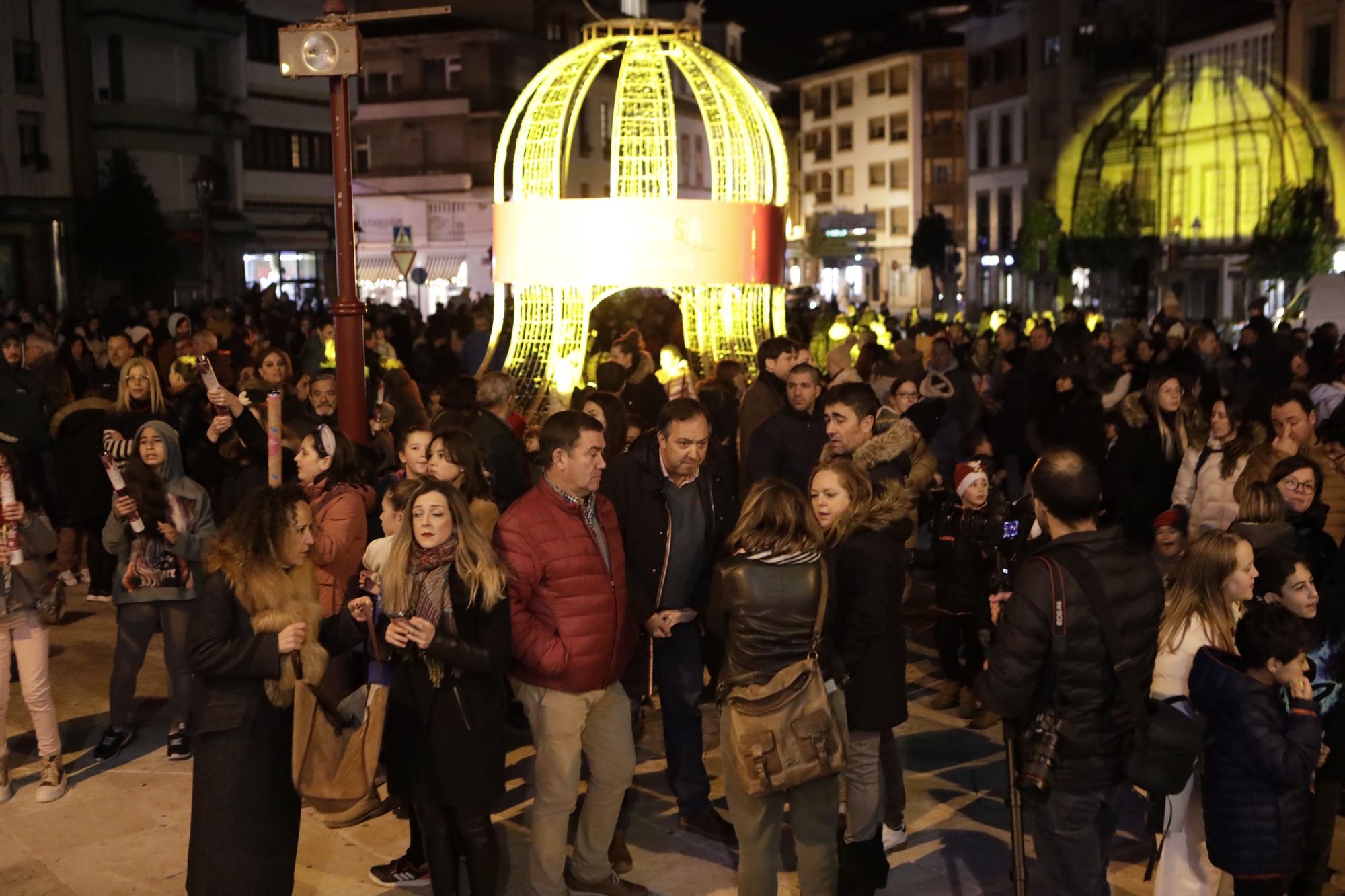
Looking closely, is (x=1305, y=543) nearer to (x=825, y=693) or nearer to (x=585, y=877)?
(x=825, y=693)

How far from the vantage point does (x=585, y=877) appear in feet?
17.5

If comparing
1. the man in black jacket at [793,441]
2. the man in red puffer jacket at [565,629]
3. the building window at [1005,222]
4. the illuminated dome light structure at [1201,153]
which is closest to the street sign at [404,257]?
the man in black jacket at [793,441]

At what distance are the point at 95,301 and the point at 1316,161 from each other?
2817cm

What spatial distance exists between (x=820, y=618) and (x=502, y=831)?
2.20m

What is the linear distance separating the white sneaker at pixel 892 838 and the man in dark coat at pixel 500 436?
2697mm

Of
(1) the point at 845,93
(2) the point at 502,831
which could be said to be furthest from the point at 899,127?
(2) the point at 502,831

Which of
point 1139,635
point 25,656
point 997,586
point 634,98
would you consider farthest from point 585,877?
point 634,98

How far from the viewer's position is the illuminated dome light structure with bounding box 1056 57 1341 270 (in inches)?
1335

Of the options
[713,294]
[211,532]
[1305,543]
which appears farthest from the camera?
[713,294]

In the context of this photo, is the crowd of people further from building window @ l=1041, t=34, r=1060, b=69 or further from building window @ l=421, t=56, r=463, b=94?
building window @ l=1041, t=34, r=1060, b=69

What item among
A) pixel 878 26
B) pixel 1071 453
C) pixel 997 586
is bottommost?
pixel 997 586

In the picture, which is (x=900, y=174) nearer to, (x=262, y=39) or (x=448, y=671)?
(x=262, y=39)

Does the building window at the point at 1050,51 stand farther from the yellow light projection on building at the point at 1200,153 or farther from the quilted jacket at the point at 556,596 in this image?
the quilted jacket at the point at 556,596

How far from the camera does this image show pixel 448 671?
4.78 m
